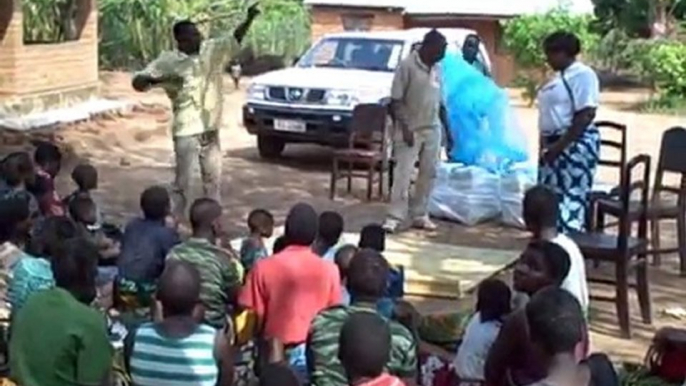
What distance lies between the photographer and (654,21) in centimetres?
3231

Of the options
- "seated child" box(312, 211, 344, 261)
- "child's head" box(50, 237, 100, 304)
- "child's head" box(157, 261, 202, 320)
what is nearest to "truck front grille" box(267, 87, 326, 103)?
"seated child" box(312, 211, 344, 261)

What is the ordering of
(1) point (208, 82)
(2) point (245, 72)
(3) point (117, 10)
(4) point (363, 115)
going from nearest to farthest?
(1) point (208, 82) → (4) point (363, 115) → (3) point (117, 10) → (2) point (245, 72)

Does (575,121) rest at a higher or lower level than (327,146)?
higher

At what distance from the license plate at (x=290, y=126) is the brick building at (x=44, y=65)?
3.72m

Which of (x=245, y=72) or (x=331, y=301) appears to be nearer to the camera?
(x=331, y=301)

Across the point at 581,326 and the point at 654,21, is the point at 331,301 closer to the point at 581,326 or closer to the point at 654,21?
the point at 581,326

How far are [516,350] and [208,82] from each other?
6586mm

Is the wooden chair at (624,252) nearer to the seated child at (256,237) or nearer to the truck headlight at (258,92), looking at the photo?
the seated child at (256,237)

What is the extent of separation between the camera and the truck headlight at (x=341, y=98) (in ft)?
53.3

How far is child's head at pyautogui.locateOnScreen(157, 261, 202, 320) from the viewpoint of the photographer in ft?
17.0

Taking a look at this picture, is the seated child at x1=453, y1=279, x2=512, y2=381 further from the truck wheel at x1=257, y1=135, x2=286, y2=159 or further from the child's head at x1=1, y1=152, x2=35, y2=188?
the truck wheel at x1=257, y1=135, x2=286, y2=159

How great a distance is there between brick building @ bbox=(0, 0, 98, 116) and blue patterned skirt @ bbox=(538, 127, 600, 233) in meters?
10.2

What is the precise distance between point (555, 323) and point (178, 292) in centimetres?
144

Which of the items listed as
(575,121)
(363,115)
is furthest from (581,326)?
(363,115)
